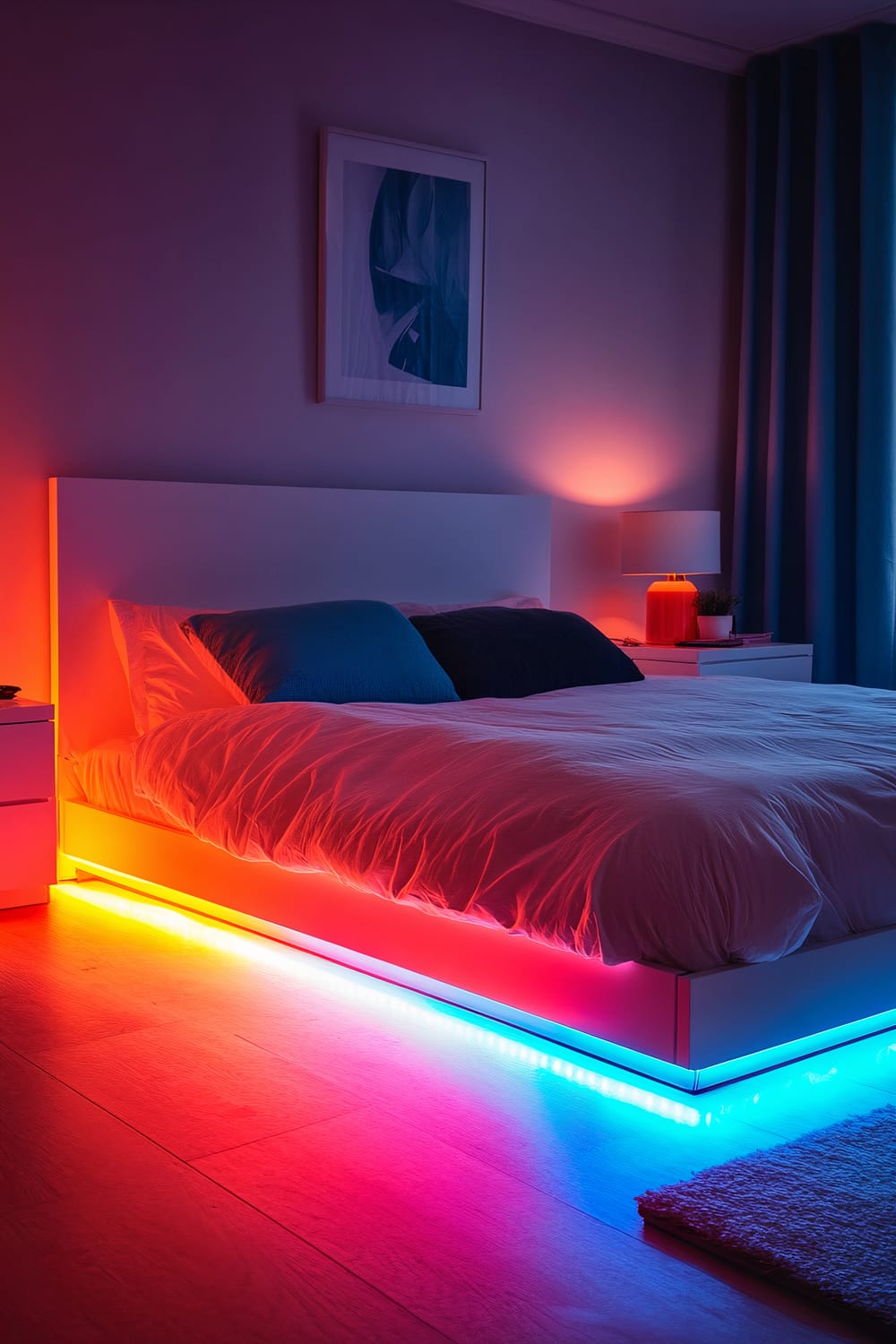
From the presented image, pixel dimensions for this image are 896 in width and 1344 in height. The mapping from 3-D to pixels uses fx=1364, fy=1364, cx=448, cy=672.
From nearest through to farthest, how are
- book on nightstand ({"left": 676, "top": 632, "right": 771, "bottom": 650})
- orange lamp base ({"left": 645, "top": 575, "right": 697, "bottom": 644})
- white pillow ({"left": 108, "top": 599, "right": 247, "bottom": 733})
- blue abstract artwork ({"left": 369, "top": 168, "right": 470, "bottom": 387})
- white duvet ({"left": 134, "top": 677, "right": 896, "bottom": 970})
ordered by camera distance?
white duvet ({"left": 134, "top": 677, "right": 896, "bottom": 970}), white pillow ({"left": 108, "top": 599, "right": 247, "bottom": 733}), blue abstract artwork ({"left": 369, "top": 168, "right": 470, "bottom": 387}), book on nightstand ({"left": 676, "top": 632, "right": 771, "bottom": 650}), orange lamp base ({"left": 645, "top": 575, "right": 697, "bottom": 644})

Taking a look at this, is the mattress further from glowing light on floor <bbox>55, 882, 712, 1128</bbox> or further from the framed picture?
the framed picture

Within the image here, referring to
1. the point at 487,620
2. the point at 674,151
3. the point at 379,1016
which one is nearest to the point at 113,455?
the point at 487,620

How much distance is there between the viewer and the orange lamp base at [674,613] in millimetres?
4949

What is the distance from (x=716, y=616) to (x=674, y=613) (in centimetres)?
16

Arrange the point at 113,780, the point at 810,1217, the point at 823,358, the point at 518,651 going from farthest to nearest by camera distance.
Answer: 1. the point at 823,358
2. the point at 518,651
3. the point at 113,780
4. the point at 810,1217

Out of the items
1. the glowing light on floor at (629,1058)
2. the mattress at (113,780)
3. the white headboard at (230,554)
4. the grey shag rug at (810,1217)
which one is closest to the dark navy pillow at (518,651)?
the white headboard at (230,554)

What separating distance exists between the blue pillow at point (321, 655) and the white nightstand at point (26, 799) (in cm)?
49

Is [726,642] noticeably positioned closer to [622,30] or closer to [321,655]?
[321,655]

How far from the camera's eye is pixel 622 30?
16.3 ft

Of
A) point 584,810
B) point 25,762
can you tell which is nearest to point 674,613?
point 25,762

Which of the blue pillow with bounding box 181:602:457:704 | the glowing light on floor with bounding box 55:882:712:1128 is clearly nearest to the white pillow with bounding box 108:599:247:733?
the blue pillow with bounding box 181:602:457:704

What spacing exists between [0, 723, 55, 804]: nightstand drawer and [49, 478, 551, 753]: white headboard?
1.20ft

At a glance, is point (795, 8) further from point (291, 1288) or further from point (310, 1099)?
point (291, 1288)

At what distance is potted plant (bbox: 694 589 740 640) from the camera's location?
4887mm
